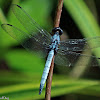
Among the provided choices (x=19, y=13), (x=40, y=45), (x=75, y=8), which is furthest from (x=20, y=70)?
(x=75, y=8)

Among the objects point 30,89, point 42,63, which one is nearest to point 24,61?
point 42,63

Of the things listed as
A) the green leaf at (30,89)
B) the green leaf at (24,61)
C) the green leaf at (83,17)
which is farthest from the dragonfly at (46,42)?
the green leaf at (83,17)

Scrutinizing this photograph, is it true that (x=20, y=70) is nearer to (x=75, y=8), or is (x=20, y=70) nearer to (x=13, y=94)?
(x=13, y=94)

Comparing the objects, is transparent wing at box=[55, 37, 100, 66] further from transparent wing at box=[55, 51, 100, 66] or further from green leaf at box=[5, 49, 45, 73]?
green leaf at box=[5, 49, 45, 73]

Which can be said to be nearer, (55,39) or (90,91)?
(55,39)

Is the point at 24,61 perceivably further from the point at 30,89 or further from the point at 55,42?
the point at 55,42

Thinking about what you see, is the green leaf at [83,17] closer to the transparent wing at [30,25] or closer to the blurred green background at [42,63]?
the blurred green background at [42,63]

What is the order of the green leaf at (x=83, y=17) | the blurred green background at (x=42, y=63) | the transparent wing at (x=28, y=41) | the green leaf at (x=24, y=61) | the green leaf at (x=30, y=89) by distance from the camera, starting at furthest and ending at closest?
the green leaf at (x=83, y=17) → the green leaf at (x=24, y=61) → the blurred green background at (x=42, y=63) → the green leaf at (x=30, y=89) → the transparent wing at (x=28, y=41)
